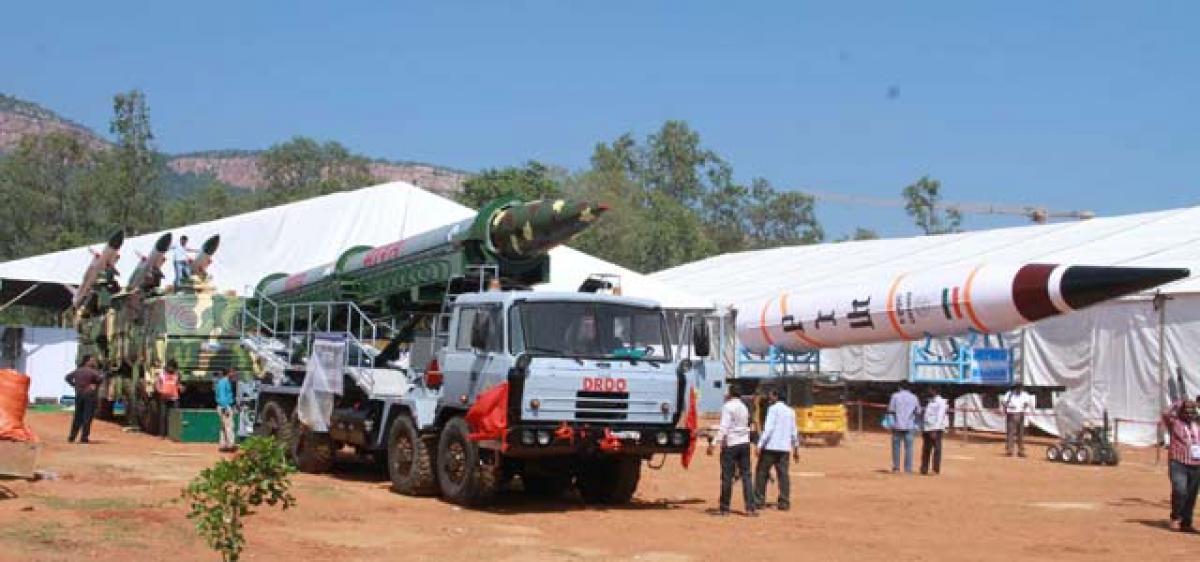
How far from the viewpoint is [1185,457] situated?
13.4m

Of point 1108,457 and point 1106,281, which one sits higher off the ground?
point 1106,281

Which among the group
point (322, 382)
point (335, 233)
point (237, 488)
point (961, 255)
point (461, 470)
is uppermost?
point (961, 255)

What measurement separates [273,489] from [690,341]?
6.86 metres

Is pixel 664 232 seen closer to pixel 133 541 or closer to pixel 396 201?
pixel 396 201

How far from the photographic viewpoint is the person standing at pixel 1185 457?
43.8ft

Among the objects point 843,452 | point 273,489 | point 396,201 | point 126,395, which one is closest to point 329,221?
point 396,201

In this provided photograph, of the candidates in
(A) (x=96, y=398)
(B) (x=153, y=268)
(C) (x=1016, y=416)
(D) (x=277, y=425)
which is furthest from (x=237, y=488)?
(C) (x=1016, y=416)

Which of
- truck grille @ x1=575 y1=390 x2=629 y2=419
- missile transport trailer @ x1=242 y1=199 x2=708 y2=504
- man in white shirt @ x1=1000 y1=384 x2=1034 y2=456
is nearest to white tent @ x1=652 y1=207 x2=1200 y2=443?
man in white shirt @ x1=1000 y1=384 x2=1034 y2=456

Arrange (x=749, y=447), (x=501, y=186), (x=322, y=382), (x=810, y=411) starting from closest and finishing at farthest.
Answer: (x=749, y=447)
(x=322, y=382)
(x=810, y=411)
(x=501, y=186)

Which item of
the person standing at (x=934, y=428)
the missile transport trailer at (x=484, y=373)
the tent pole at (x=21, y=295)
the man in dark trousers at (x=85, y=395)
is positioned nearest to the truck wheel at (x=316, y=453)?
the missile transport trailer at (x=484, y=373)

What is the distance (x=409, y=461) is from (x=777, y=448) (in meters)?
4.43

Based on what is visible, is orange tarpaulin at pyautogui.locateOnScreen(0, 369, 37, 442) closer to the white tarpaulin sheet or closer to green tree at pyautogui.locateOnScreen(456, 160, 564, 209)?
the white tarpaulin sheet

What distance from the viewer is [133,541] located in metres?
10.7

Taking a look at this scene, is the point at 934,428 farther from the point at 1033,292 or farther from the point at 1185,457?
the point at 1185,457
